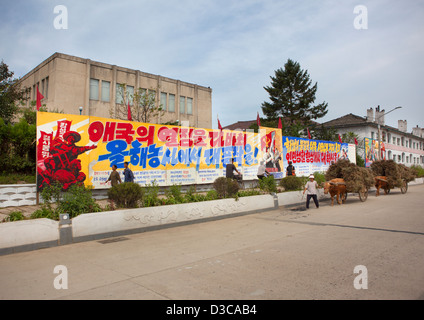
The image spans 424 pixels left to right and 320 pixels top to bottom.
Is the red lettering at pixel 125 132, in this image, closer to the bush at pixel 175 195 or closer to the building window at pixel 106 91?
the bush at pixel 175 195

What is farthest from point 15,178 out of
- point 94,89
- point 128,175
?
point 94,89

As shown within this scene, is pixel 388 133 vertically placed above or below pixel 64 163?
above

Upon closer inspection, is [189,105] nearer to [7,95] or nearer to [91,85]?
[91,85]

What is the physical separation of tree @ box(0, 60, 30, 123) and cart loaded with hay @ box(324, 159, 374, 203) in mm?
19314

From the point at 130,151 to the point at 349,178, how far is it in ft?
35.5

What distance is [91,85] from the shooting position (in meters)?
34.8

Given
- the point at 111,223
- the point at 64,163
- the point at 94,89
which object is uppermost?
the point at 94,89

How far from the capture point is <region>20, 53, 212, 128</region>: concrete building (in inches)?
1267

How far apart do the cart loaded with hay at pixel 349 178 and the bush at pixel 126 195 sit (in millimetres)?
9478

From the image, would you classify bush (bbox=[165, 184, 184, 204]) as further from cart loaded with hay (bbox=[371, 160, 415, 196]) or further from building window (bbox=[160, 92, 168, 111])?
building window (bbox=[160, 92, 168, 111])

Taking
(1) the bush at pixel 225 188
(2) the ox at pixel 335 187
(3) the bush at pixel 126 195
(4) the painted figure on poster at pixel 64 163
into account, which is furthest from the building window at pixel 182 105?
(3) the bush at pixel 126 195

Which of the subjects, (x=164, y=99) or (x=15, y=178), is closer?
(x=15, y=178)

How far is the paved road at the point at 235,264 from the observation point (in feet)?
15.0
